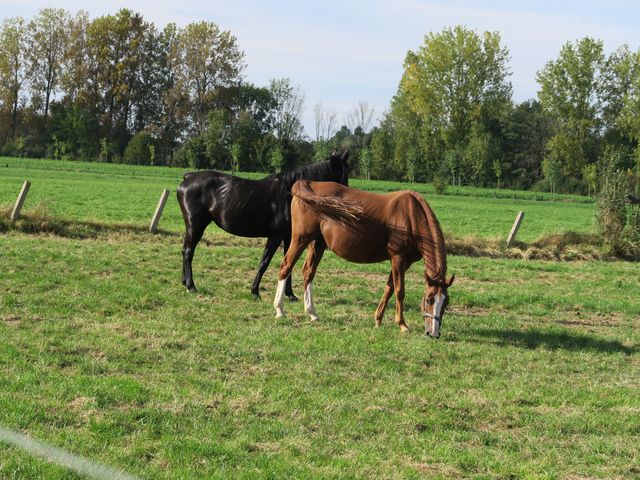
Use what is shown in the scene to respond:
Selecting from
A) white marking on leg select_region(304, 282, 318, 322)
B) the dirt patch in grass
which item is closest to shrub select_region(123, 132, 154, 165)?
white marking on leg select_region(304, 282, 318, 322)

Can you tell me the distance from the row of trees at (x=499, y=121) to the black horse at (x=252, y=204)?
51.6 meters

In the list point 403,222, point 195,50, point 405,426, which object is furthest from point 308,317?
point 195,50

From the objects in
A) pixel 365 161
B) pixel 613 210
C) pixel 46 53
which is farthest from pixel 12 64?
pixel 613 210

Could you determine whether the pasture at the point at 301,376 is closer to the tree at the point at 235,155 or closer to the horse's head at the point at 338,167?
the horse's head at the point at 338,167

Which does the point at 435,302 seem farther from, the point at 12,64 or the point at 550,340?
the point at 12,64

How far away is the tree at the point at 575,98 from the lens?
218ft

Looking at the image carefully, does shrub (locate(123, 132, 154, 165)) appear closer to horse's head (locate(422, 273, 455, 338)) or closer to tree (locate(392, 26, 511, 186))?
tree (locate(392, 26, 511, 186))

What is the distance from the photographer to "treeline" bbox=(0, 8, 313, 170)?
6944 centimetres

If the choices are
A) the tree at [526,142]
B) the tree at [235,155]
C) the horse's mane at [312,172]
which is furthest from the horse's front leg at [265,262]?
the tree at [526,142]

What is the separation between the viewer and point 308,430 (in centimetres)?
622

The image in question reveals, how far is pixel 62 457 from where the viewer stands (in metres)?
5.22

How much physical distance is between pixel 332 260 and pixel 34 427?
11.4m

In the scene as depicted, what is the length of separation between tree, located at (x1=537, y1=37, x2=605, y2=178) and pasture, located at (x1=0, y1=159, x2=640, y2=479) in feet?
180

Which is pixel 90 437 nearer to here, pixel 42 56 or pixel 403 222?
pixel 403 222
